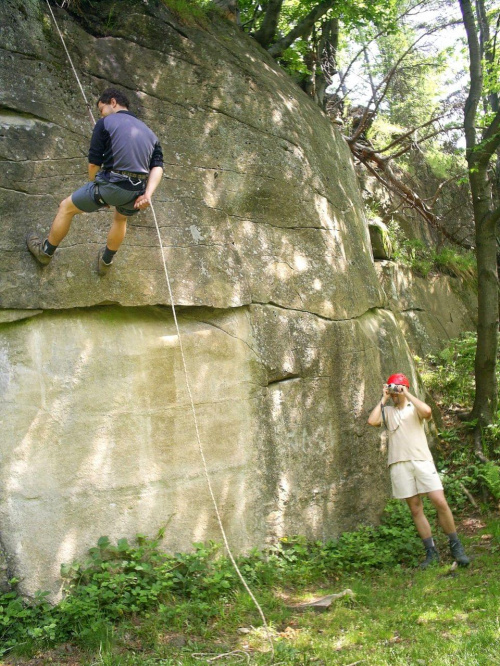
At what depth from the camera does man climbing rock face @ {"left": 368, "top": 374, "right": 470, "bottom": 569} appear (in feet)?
25.0

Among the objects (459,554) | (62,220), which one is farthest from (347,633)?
(62,220)

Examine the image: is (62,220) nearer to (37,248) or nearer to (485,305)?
(37,248)

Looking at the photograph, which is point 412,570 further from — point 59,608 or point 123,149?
point 123,149

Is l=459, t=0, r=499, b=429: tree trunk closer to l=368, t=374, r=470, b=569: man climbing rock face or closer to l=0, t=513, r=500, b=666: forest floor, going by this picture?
l=368, t=374, r=470, b=569: man climbing rock face

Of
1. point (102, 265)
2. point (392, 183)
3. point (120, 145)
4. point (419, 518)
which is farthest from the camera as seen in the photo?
point (392, 183)

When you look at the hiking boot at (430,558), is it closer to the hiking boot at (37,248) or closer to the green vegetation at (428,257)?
the hiking boot at (37,248)

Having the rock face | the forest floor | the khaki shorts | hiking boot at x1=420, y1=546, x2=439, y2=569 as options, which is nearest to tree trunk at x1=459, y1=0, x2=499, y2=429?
the rock face

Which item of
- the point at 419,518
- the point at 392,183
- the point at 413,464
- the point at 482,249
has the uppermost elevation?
the point at 392,183

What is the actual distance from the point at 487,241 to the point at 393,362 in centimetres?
297

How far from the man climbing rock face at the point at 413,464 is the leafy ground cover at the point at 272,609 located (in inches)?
13.5

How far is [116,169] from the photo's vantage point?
6227mm

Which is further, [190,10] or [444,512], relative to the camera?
[190,10]

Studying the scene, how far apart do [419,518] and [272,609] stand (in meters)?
2.15

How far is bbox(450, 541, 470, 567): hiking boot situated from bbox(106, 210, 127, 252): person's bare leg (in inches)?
199
